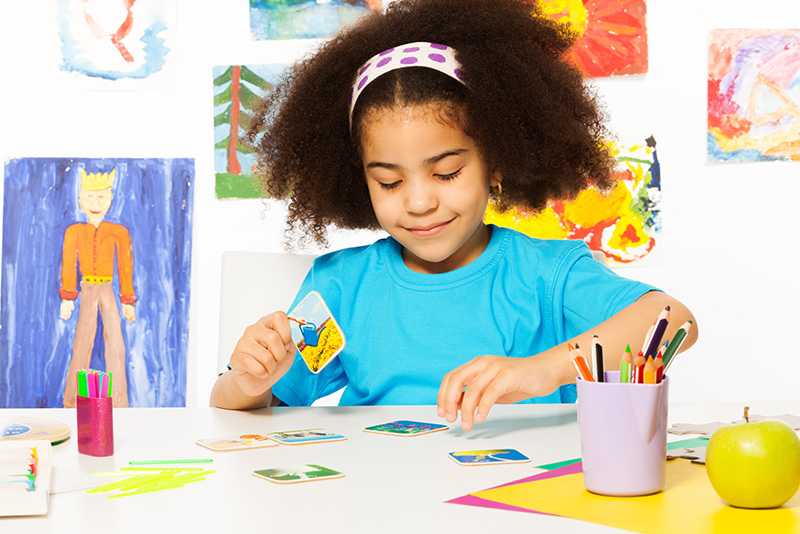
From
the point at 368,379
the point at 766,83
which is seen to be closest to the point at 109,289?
the point at 368,379

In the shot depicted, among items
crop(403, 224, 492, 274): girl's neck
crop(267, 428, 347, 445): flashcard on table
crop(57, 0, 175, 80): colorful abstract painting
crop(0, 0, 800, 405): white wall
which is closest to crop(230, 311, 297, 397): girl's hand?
crop(267, 428, 347, 445): flashcard on table

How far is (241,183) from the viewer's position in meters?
2.37

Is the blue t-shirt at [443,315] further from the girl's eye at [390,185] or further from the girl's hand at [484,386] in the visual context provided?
the girl's hand at [484,386]

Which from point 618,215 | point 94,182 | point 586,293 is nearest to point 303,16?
point 94,182

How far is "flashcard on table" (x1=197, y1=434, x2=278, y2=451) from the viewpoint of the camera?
0.94 metres

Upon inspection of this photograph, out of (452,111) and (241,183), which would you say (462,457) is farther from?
(241,183)

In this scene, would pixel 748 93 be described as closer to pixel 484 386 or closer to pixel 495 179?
pixel 495 179

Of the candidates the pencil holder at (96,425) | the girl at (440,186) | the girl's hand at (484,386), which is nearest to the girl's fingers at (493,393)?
the girl's hand at (484,386)

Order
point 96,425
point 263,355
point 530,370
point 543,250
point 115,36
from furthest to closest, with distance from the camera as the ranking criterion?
point 115,36
point 543,250
point 263,355
point 530,370
point 96,425

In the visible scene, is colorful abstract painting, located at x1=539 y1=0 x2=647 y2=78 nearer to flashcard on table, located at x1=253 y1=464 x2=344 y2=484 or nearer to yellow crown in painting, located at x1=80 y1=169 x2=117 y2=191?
yellow crown in painting, located at x1=80 y1=169 x2=117 y2=191

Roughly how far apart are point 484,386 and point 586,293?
1.31 ft

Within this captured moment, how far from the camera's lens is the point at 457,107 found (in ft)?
4.54

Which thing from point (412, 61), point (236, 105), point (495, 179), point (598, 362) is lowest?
point (598, 362)

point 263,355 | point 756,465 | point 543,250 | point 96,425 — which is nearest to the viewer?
point 756,465
